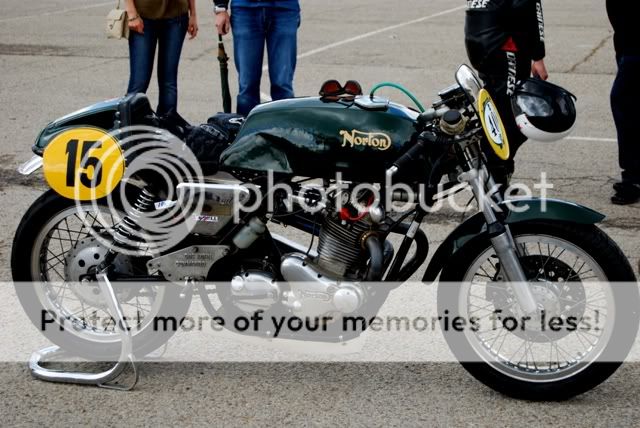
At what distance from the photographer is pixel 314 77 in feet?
34.3

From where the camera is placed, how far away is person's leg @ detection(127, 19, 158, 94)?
6.70 metres

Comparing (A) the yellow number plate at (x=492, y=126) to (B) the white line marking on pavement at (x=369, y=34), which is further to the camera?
(B) the white line marking on pavement at (x=369, y=34)

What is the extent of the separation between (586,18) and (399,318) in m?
12.3

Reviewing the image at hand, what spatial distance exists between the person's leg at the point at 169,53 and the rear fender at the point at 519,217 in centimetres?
347

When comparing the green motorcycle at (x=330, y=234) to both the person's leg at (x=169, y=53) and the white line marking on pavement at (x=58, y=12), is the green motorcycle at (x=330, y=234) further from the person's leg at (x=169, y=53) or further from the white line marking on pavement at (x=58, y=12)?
the white line marking on pavement at (x=58, y=12)

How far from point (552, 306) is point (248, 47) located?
11.4ft

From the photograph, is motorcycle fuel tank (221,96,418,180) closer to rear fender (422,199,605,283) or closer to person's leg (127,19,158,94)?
rear fender (422,199,605,283)

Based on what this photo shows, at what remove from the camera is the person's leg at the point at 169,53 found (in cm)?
677

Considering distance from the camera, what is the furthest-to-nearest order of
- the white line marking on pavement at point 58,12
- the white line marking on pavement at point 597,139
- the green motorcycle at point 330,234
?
1. the white line marking on pavement at point 58,12
2. the white line marking on pavement at point 597,139
3. the green motorcycle at point 330,234

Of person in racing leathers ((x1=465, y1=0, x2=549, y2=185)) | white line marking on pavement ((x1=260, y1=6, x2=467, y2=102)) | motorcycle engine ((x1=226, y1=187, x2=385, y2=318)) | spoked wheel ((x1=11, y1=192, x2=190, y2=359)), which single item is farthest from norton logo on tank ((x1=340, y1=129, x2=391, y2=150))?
white line marking on pavement ((x1=260, y1=6, x2=467, y2=102))

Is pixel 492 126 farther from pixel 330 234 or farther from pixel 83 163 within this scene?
pixel 83 163

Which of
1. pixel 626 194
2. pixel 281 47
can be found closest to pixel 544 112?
pixel 626 194

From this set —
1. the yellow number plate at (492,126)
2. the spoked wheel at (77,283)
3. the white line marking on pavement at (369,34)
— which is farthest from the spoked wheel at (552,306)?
the white line marking on pavement at (369,34)

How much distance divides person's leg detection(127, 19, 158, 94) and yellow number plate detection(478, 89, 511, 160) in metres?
3.74
